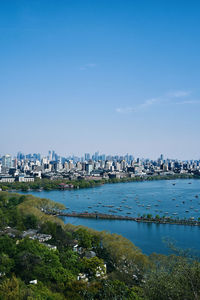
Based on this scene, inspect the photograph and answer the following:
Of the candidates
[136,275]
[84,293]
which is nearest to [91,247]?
[136,275]

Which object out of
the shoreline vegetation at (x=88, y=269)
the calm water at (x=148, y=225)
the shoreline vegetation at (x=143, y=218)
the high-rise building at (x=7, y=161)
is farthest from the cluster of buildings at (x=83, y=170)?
the shoreline vegetation at (x=88, y=269)

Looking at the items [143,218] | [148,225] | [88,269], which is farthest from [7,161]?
[88,269]

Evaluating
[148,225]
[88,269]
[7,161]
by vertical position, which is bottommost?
[148,225]

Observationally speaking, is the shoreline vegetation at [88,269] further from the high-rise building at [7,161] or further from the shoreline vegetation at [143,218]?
the high-rise building at [7,161]

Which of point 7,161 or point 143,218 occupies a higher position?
point 7,161

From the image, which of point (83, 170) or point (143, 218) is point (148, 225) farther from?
point (83, 170)

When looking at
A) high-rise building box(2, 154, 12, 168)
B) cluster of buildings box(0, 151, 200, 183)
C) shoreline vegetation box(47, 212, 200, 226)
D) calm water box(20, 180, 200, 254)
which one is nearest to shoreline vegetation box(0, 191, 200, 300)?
calm water box(20, 180, 200, 254)

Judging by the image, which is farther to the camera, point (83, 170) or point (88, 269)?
point (83, 170)

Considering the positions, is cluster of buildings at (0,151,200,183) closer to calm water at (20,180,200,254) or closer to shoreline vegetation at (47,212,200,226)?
calm water at (20,180,200,254)

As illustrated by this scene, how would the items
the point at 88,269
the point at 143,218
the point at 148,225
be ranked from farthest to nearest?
the point at 143,218
the point at 148,225
the point at 88,269

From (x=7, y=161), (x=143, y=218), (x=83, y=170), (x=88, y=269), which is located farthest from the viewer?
(x=7, y=161)

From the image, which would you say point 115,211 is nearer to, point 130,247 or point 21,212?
point 21,212
